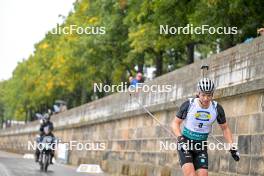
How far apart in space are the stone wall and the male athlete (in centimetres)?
284

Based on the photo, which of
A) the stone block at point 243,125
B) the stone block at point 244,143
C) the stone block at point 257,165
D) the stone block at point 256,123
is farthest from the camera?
the stone block at point 243,125

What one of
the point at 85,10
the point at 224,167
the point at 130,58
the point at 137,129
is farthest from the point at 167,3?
the point at 85,10

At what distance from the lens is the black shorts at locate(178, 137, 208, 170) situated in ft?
24.5

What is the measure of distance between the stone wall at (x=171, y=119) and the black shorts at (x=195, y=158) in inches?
116

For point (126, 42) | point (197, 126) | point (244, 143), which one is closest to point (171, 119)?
point (244, 143)

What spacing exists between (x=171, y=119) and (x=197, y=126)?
841 cm

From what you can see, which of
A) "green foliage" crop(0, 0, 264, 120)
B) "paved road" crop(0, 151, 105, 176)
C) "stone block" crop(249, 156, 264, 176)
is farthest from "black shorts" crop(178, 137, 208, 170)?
"paved road" crop(0, 151, 105, 176)

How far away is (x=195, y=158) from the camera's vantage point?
24.9ft

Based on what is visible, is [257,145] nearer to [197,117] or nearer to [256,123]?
[256,123]

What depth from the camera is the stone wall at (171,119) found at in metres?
11.0

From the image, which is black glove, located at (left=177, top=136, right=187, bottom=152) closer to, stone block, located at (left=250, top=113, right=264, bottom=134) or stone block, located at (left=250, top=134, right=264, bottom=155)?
stone block, located at (left=250, top=134, right=264, bottom=155)

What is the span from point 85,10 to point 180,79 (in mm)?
24829

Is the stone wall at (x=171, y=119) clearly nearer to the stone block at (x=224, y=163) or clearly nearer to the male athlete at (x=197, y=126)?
the stone block at (x=224, y=163)

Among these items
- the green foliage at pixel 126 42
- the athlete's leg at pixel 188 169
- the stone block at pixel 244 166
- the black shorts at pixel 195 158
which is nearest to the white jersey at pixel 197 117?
the black shorts at pixel 195 158
